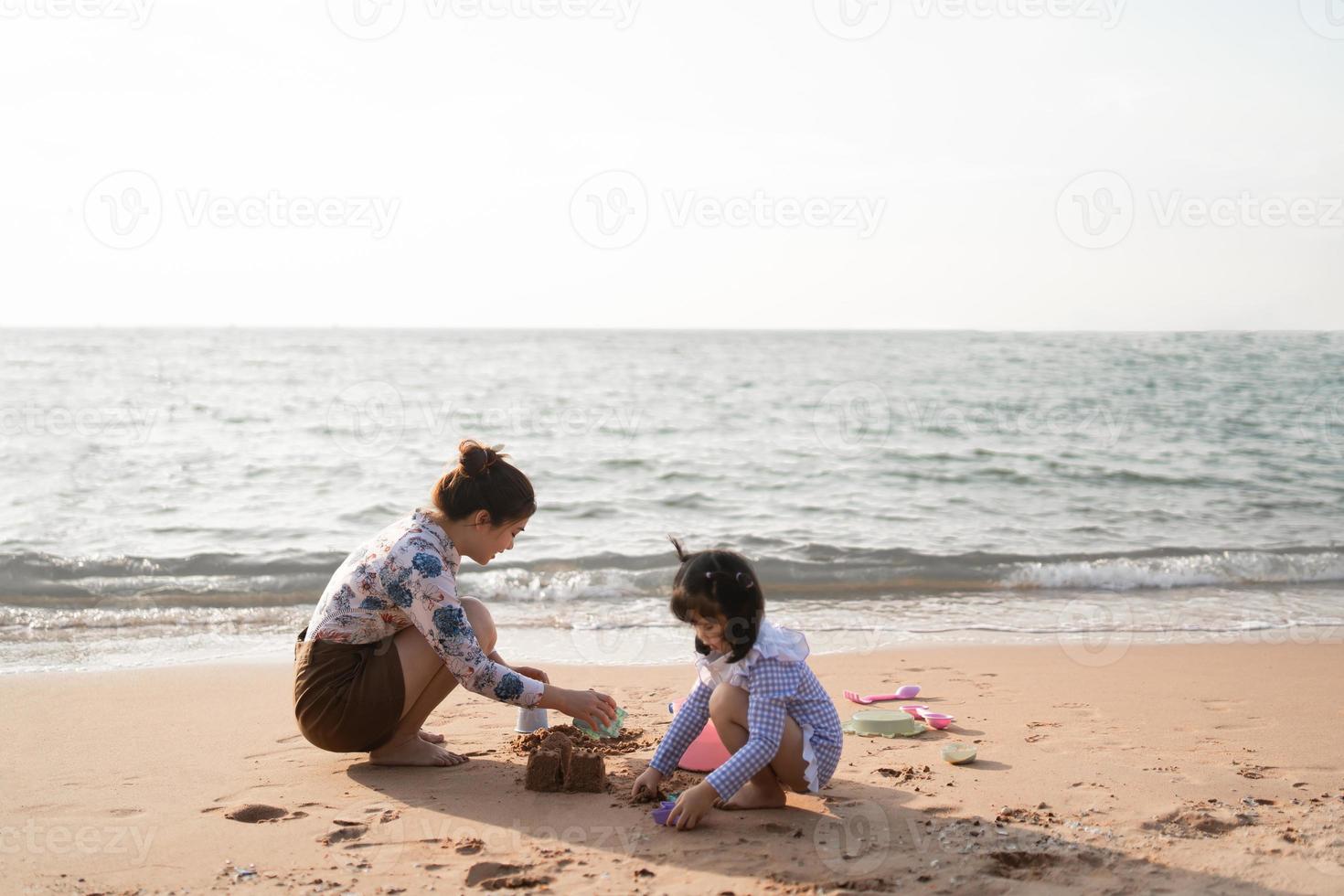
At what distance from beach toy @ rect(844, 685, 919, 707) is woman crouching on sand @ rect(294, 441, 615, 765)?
1.87 metres

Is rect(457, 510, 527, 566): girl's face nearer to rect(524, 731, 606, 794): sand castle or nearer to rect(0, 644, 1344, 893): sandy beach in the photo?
rect(524, 731, 606, 794): sand castle

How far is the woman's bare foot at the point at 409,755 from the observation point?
3936 mm

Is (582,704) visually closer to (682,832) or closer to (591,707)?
(591,707)

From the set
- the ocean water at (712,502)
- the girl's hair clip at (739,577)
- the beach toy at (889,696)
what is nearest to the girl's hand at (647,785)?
the girl's hair clip at (739,577)

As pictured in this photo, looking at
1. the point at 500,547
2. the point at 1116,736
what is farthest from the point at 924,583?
the point at 500,547

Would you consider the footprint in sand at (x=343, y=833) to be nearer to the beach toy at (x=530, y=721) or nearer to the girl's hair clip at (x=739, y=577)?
the beach toy at (x=530, y=721)

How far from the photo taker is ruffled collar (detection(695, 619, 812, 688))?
128 inches

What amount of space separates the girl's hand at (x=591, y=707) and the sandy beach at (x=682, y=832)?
284 mm

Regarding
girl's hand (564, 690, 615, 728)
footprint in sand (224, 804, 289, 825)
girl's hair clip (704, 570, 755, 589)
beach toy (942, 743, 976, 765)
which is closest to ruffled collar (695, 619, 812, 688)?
girl's hair clip (704, 570, 755, 589)

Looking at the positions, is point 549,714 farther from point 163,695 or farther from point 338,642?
point 163,695

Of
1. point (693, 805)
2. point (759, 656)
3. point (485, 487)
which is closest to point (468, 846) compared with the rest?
point (693, 805)

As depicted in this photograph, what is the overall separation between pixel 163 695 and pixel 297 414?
46.0 feet

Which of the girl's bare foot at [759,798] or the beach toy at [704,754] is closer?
the girl's bare foot at [759,798]

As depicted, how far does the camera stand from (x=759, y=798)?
3.45 m
